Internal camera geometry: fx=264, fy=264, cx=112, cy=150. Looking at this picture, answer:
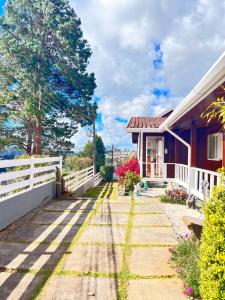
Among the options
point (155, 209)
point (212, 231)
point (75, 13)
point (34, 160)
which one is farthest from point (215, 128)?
point (75, 13)

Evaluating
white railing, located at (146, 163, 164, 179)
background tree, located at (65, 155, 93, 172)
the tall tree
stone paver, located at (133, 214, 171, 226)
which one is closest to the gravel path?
stone paver, located at (133, 214, 171, 226)

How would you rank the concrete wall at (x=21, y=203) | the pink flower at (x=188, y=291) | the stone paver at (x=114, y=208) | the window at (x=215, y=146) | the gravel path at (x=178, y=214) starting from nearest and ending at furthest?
the pink flower at (x=188, y=291), the concrete wall at (x=21, y=203), the gravel path at (x=178, y=214), the stone paver at (x=114, y=208), the window at (x=215, y=146)

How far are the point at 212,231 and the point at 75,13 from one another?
21567mm

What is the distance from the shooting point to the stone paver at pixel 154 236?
451cm

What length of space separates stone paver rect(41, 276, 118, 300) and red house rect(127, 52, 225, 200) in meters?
2.27

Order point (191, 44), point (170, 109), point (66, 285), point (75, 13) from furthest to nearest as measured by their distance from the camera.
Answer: point (75, 13) → point (170, 109) → point (191, 44) → point (66, 285)

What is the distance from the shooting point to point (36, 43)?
1848 centimetres

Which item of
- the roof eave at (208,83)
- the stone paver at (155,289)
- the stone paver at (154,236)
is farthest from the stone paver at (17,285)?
the roof eave at (208,83)

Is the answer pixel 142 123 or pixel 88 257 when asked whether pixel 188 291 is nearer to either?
pixel 88 257

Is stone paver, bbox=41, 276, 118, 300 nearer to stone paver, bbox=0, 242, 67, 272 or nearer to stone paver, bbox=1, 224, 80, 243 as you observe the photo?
stone paver, bbox=0, 242, 67, 272

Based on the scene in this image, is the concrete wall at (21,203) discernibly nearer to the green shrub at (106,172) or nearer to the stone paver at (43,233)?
the stone paver at (43,233)

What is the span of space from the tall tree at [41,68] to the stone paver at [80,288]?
54.2ft

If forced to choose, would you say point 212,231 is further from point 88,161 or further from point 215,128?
point 88,161

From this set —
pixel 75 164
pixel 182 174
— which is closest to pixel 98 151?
pixel 75 164
